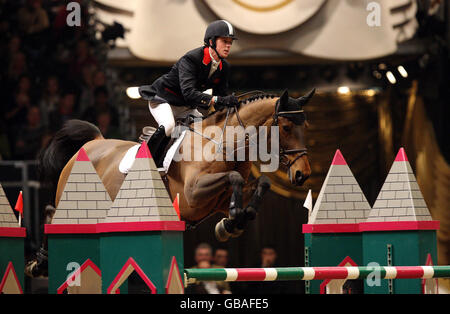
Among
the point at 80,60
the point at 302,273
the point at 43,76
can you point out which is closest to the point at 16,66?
the point at 43,76

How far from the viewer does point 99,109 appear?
8969 millimetres

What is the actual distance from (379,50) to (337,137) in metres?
1.17

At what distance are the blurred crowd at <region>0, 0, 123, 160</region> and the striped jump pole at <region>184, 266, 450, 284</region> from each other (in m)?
5.24

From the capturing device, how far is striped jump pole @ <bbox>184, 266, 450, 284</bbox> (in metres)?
3.71

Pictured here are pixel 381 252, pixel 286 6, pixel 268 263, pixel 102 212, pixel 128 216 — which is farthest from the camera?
pixel 286 6

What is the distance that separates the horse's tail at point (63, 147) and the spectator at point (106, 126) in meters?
2.59

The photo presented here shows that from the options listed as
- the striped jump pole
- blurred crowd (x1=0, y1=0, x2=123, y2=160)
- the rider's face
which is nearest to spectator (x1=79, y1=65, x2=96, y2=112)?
blurred crowd (x1=0, y1=0, x2=123, y2=160)

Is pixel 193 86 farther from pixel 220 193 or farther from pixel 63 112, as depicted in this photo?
pixel 63 112

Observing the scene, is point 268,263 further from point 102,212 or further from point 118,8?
point 102,212

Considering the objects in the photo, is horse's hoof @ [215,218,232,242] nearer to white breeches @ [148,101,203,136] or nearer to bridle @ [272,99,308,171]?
bridle @ [272,99,308,171]

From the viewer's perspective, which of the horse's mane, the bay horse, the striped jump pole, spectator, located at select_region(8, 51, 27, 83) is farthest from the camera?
spectator, located at select_region(8, 51, 27, 83)

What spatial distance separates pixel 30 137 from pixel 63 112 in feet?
1.44
